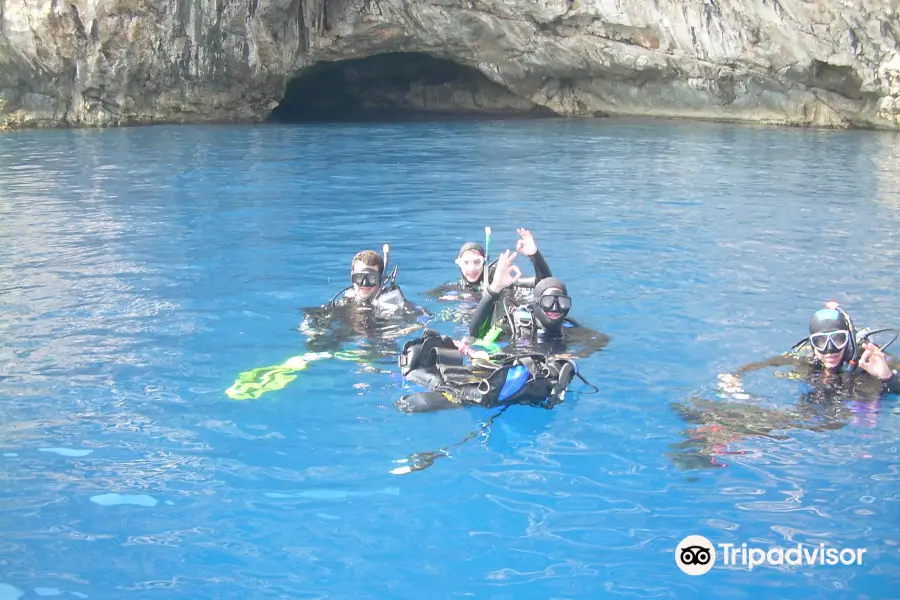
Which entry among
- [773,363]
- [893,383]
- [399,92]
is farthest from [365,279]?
[399,92]

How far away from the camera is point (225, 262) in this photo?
9305 millimetres

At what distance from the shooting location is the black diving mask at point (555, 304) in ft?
20.5

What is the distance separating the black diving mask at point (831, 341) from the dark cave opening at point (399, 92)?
23120mm

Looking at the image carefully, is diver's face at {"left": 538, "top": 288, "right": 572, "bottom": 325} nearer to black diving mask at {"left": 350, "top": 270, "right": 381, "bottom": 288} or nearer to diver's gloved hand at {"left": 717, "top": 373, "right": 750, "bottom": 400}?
diver's gloved hand at {"left": 717, "top": 373, "right": 750, "bottom": 400}

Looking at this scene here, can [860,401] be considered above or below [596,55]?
below

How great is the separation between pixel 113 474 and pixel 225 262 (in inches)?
188

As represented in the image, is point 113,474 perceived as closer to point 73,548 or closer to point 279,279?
point 73,548

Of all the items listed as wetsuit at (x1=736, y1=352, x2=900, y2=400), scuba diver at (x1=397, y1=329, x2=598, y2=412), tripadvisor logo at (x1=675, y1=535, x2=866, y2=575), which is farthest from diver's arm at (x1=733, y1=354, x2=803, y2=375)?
tripadvisor logo at (x1=675, y1=535, x2=866, y2=575)

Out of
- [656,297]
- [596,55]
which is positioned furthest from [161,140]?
[656,297]

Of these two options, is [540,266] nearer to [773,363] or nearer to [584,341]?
[584,341]

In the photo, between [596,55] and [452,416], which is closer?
[452,416]

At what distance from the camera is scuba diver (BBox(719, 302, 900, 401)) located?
18.1 ft

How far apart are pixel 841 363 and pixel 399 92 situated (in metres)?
26.9

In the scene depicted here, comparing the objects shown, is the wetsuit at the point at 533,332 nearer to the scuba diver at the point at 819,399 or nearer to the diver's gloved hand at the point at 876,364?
the scuba diver at the point at 819,399
